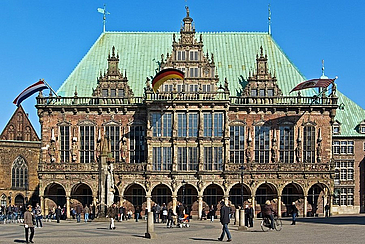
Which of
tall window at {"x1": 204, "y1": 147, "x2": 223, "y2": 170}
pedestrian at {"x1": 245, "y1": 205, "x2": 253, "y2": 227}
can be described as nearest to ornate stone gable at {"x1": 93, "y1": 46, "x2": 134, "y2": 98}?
tall window at {"x1": 204, "y1": 147, "x2": 223, "y2": 170}

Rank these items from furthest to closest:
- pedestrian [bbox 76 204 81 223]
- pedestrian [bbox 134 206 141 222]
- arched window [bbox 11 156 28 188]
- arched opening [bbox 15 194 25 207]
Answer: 1. arched window [bbox 11 156 28 188]
2. arched opening [bbox 15 194 25 207]
3. pedestrian [bbox 134 206 141 222]
4. pedestrian [bbox 76 204 81 223]

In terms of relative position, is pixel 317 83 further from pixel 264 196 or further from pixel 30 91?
pixel 30 91

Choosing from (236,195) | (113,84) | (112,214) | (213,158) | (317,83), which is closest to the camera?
(112,214)

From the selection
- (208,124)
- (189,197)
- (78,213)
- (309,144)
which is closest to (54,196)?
(78,213)

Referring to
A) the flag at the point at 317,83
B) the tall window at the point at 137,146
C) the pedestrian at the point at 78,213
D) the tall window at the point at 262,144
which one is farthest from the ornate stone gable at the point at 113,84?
the flag at the point at 317,83

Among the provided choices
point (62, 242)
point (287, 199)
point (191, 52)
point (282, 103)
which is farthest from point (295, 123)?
point (62, 242)

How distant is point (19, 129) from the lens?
9619 cm

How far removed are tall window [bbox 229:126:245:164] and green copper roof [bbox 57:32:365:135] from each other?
14.9 ft

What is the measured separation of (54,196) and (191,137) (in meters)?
14.7

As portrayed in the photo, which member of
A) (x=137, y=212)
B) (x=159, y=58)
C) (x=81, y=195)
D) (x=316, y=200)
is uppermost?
(x=159, y=58)

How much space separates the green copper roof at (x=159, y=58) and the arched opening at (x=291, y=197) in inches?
386

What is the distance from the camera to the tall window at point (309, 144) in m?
67.6

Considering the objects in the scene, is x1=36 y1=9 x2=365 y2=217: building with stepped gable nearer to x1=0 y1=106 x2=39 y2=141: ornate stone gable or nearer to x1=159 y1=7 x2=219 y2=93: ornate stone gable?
x1=159 y1=7 x2=219 y2=93: ornate stone gable

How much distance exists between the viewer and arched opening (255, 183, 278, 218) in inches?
2650
